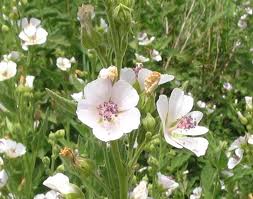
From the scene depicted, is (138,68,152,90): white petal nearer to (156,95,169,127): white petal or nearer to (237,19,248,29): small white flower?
(156,95,169,127): white petal

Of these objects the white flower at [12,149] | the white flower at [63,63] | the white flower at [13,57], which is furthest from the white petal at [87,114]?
the white flower at [63,63]

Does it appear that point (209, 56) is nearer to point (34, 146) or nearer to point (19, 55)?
point (19, 55)

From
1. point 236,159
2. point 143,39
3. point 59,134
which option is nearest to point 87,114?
point 59,134

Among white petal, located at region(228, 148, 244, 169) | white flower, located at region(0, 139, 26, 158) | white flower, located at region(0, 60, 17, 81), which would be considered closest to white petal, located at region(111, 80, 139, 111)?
white flower, located at region(0, 139, 26, 158)

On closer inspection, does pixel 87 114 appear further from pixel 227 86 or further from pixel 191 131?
pixel 227 86

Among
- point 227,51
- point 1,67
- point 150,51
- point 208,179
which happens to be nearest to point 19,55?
point 1,67
